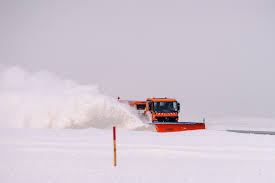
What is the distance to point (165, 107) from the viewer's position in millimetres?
23453

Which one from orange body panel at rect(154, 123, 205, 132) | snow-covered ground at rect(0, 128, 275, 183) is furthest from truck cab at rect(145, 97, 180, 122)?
snow-covered ground at rect(0, 128, 275, 183)

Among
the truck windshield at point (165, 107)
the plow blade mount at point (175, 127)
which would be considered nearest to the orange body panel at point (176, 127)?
the plow blade mount at point (175, 127)

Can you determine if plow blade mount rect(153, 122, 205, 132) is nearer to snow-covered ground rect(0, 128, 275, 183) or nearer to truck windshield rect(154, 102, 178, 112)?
truck windshield rect(154, 102, 178, 112)

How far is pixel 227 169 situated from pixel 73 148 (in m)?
6.09

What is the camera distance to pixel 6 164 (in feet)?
33.2

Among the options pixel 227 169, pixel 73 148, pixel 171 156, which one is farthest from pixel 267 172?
pixel 73 148

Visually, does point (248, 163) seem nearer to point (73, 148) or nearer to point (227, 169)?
point (227, 169)

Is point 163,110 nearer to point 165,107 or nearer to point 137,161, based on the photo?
point 165,107

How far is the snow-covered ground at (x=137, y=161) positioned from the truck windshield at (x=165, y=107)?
784 centimetres

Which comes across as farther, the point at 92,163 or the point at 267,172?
the point at 92,163

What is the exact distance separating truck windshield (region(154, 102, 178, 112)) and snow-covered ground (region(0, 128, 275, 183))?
7.84 m

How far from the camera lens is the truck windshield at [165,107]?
76.4 feet

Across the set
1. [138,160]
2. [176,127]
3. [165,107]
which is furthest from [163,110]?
[138,160]

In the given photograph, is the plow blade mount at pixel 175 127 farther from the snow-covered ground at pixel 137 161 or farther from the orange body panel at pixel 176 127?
the snow-covered ground at pixel 137 161
